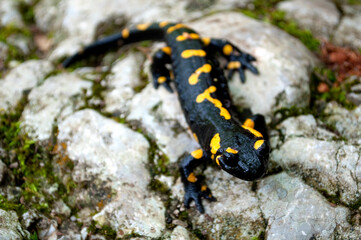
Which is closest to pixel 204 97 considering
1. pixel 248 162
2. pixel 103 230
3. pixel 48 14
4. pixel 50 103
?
pixel 248 162

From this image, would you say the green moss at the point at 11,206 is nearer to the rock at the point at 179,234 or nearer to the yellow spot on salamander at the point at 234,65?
the rock at the point at 179,234

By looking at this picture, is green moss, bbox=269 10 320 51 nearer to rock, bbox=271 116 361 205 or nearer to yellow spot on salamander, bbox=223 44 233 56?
yellow spot on salamander, bbox=223 44 233 56

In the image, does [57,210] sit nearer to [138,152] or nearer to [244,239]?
[138,152]

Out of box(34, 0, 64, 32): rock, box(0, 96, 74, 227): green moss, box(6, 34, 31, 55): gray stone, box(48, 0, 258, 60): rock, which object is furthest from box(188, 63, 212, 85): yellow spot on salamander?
box(34, 0, 64, 32): rock

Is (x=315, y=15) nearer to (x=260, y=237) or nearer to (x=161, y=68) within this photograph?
(x=161, y=68)

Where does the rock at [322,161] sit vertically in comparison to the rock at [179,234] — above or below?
above

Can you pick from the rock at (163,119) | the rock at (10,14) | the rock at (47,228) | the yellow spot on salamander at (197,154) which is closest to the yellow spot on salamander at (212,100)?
the rock at (163,119)
